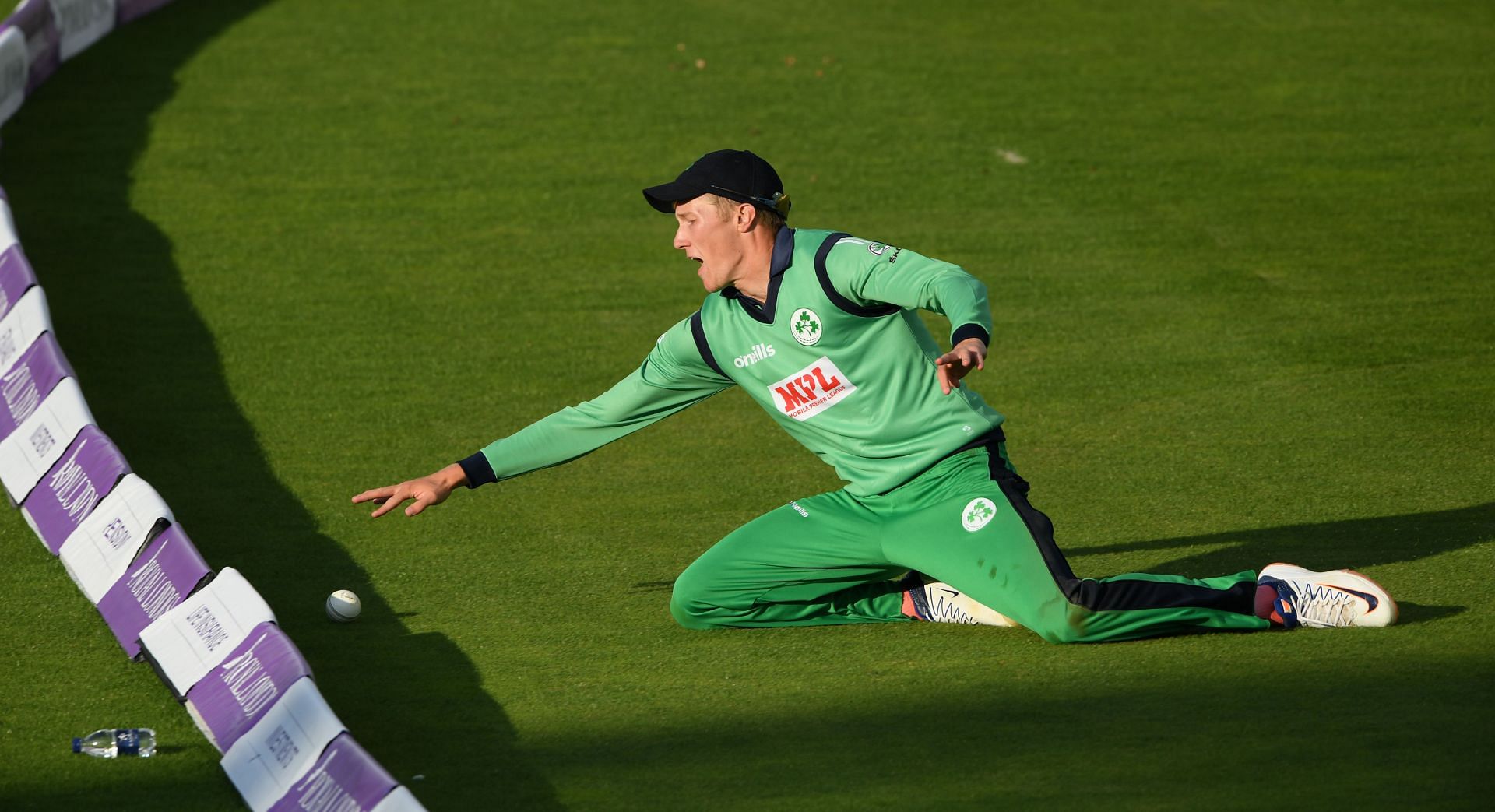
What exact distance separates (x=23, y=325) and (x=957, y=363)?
5.01 meters

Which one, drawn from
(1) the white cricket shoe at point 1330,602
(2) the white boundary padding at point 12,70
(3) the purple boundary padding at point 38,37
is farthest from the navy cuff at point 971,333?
(3) the purple boundary padding at point 38,37

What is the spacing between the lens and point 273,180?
1115cm

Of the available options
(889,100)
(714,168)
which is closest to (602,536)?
(714,168)

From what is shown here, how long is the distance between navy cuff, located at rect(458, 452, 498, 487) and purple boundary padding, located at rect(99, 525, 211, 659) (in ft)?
3.00

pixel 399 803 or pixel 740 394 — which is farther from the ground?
pixel 399 803

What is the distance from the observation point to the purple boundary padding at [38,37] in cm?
1220

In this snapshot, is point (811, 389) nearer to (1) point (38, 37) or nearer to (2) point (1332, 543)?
(2) point (1332, 543)

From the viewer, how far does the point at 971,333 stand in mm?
4645

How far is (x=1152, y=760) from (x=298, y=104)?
9655 mm

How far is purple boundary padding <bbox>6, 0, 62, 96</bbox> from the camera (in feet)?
40.0

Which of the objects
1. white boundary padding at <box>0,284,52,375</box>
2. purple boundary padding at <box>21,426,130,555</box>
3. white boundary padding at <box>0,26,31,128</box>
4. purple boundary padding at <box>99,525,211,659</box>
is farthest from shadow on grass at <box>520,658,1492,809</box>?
white boundary padding at <box>0,26,31,128</box>

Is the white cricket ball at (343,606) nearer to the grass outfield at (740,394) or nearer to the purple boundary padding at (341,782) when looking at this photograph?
the grass outfield at (740,394)

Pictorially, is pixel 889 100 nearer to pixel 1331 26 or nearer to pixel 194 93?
pixel 1331 26

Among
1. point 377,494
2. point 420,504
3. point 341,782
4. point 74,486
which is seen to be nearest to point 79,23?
point 74,486
